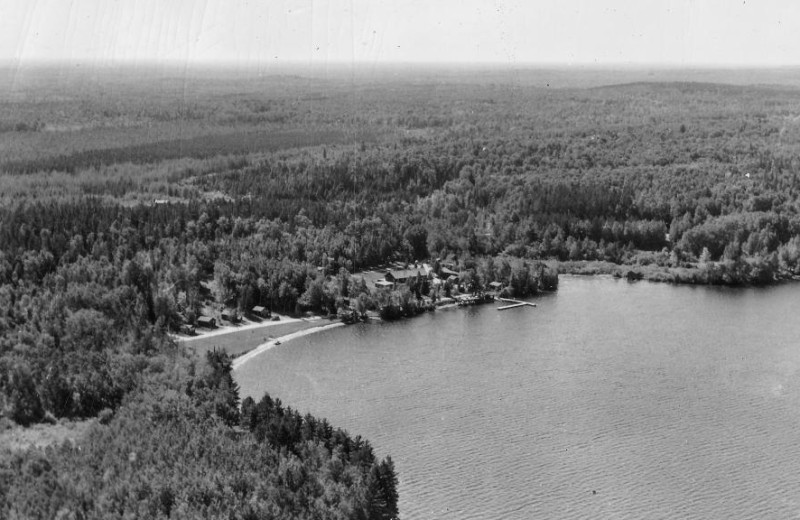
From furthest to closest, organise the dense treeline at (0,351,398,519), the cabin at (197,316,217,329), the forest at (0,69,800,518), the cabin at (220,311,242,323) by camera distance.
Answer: the cabin at (220,311,242,323), the cabin at (197,316,217,329), the forest at (0,69,800,518), the dense treeline at (0,351,398,519)

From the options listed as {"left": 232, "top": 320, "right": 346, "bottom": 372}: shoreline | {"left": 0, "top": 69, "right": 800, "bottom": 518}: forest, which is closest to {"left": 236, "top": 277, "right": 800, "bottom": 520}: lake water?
{"left": 232, "top": 320, "right": 346, "bottom": 372}: shoreline

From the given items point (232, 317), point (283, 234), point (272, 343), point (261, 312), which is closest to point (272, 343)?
point (272, 343)

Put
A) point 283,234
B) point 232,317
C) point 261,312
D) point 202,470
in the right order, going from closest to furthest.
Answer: point 202,470, point 232,317, point 261,312, point 283,234

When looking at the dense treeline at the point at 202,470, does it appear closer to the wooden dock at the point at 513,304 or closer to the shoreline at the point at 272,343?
the shoreline at the point at 272,343

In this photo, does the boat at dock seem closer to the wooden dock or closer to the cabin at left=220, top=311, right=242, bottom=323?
the wooden dock

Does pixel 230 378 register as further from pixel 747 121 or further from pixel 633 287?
pixel 747 121

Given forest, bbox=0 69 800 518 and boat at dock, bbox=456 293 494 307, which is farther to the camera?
boat at dock, bbox=456 293 494 307

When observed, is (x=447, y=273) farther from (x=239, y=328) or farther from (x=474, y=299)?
(x=239, y=328)

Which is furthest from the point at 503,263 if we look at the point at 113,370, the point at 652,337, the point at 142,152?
the point at 142,152
